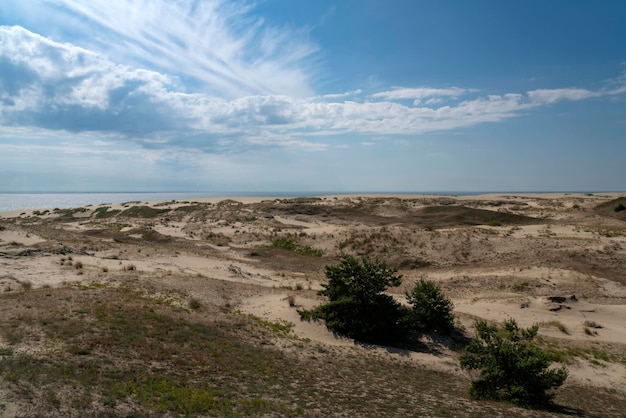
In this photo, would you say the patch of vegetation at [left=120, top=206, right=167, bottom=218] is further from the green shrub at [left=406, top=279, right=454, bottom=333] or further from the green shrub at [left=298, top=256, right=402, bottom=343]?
the green shrub at [left=406, top=279, right=454, bottom=333]

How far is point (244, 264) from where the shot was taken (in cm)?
3164

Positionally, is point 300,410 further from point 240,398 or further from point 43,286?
point 43,286

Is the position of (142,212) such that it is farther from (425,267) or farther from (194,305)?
(194,305)

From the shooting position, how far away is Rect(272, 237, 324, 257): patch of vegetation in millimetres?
39006

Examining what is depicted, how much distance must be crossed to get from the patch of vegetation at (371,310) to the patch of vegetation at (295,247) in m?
20.9

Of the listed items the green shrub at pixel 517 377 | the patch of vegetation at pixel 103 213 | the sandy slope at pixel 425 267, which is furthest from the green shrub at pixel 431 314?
the patch of vegetation at pixel 103 213

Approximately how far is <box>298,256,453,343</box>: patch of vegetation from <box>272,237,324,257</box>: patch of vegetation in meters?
20.9

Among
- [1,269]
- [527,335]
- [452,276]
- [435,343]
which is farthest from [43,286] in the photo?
[452,276]

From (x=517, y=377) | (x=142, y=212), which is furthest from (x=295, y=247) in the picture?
(x=142, y=212)

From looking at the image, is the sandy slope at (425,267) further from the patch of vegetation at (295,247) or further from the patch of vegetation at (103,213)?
the patch of vegetation at (103,213)

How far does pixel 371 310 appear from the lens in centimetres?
1644

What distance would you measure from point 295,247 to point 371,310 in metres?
24.6

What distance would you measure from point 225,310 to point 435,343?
30.2 feet

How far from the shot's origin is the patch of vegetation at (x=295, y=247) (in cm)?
3901
